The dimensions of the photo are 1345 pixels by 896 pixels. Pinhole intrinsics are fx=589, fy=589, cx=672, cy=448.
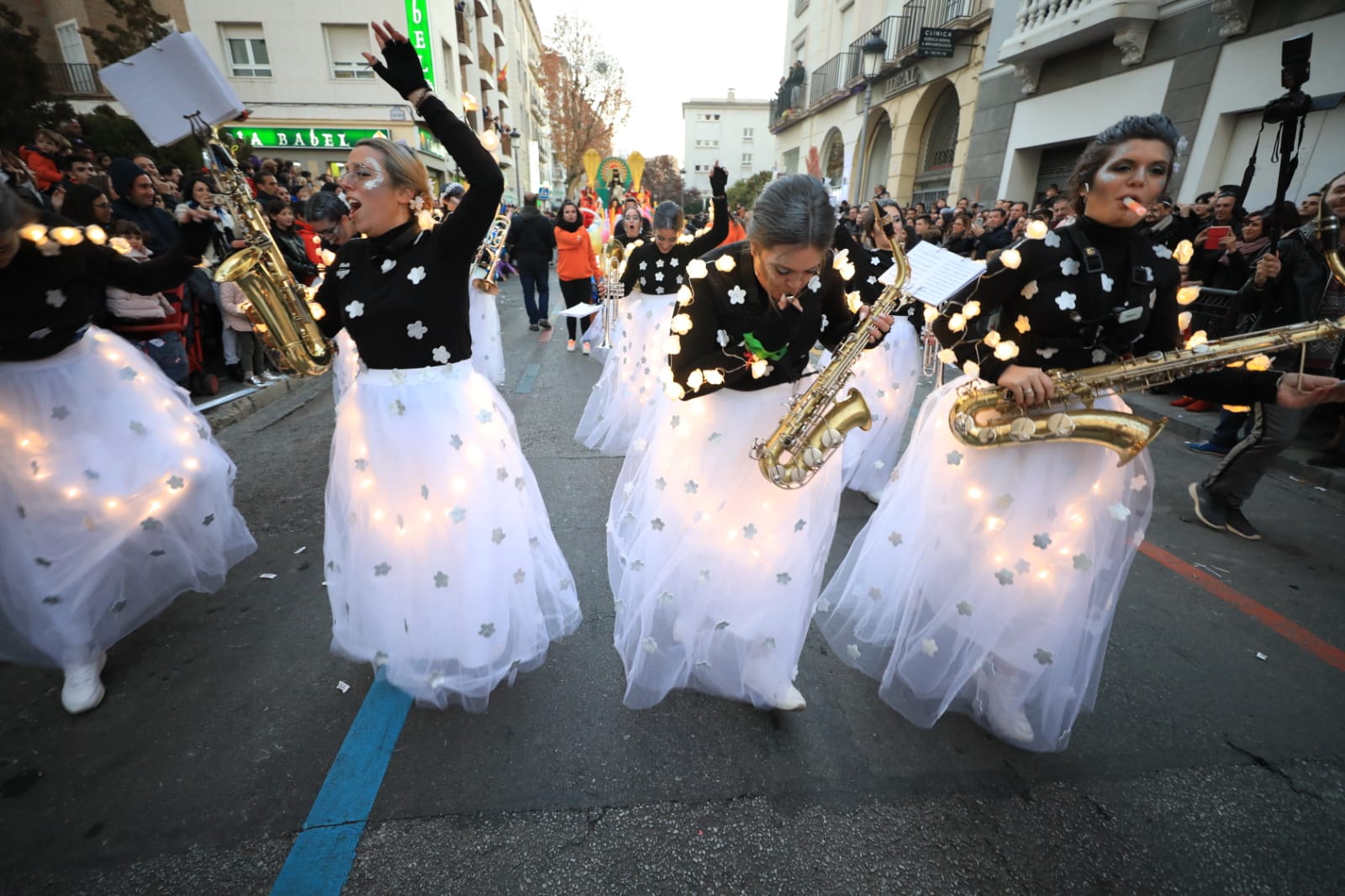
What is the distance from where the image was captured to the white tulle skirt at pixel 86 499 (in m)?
2.62

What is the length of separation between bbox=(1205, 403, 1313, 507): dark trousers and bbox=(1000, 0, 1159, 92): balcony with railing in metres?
9.11

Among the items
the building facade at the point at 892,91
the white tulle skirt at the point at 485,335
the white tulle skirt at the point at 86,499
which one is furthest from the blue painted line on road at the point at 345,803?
the building facade at the point at 892,91

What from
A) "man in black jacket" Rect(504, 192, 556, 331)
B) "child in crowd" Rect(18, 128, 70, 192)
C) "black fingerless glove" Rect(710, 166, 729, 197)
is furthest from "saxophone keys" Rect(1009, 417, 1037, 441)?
"child in crowd" Rect(18, 128, 70, 192)

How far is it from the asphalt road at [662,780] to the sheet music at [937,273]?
189 cm

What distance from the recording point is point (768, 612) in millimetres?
2559

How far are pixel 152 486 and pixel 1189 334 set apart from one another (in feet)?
15.5

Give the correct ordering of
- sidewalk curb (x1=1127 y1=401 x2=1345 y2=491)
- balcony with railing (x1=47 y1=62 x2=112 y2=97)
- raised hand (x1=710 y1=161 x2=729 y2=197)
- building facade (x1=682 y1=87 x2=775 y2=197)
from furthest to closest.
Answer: building facade (x1=682 y1=87 x2=775 y2=197), balcony with railing (x1=47 y1=62 x2=112 y2=97), sidewalk curb (x1=1127 y1=401 x2=1345 y2=491), raised hand (x1=710 y1=161 x2=729 y2=197)

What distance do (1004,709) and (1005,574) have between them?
2.14 ft

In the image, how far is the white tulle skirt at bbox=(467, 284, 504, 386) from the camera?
6.83 metres

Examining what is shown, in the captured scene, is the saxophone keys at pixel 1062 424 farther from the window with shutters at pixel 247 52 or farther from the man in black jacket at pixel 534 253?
the window with shutters at pixel 247 52

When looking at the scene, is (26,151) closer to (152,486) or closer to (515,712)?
(152,486)

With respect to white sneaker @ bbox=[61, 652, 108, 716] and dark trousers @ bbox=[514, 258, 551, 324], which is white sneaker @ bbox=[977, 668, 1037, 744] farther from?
dark trousers @ bbox=[514, 258, 551, 324]

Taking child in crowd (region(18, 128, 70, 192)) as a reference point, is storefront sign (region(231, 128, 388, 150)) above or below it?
above

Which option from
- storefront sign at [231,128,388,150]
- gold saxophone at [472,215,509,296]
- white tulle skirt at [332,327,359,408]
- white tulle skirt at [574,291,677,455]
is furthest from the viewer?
storefront sign at [231,128,388,150]
